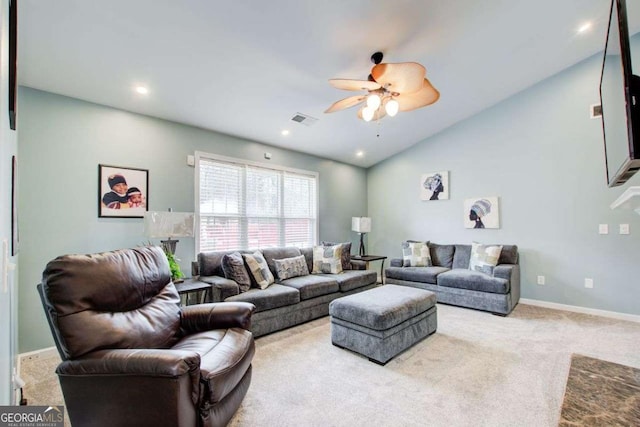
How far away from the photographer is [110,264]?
182cm

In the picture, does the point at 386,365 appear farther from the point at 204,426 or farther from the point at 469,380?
the point at 204,426

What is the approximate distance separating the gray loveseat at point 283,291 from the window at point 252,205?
510 millimetres

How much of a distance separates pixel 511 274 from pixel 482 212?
4.18ft

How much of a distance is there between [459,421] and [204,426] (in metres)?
1.54

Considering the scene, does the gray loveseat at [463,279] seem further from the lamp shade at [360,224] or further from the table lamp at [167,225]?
the table lamp at [167,225]

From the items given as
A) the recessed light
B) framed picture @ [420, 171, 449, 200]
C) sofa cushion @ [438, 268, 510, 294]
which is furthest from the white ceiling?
sofa cushion @ [438, 268, 510, 294]

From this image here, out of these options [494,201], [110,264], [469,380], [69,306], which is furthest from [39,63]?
[494,201]

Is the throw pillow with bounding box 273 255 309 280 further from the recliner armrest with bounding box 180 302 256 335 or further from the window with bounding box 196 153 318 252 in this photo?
A: the recliner armrest with bounding box 180 302 256 335

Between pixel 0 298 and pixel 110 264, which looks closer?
pixel 0 298

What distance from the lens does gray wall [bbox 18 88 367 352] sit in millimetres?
2688

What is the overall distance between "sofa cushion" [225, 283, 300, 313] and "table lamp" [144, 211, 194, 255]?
91 cm

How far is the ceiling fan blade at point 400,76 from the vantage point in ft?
7.32

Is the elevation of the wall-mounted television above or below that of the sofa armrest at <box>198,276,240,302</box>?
above

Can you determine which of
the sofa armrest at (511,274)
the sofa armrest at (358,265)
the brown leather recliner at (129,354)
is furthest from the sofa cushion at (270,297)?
the sofa armrest at (511,274)
